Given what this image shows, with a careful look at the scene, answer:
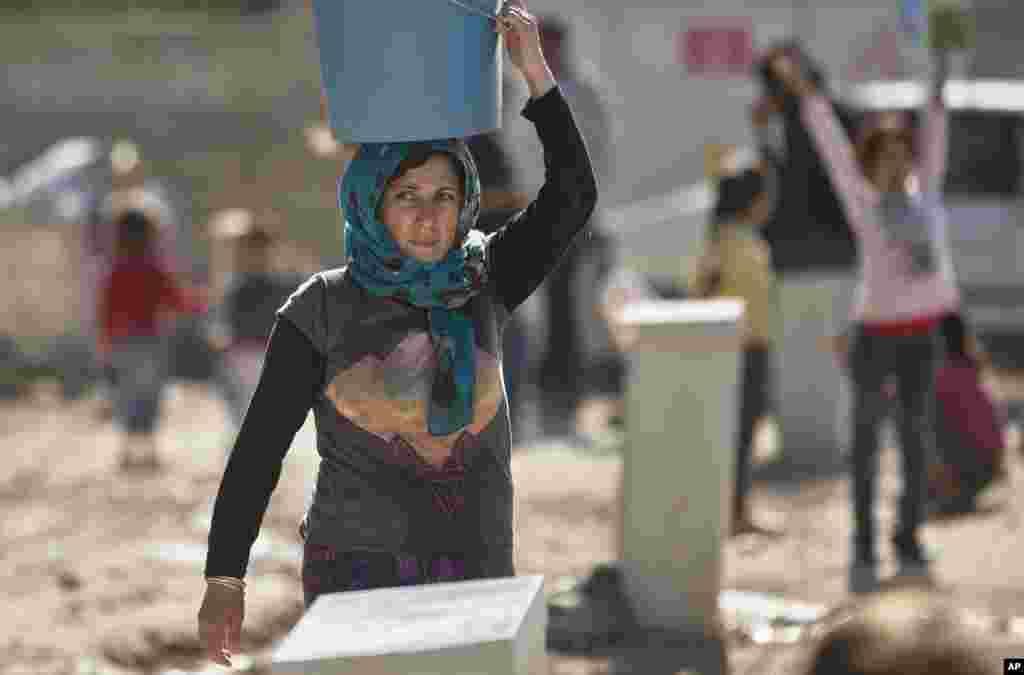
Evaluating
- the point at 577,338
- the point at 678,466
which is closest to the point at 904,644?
the point at 678,466

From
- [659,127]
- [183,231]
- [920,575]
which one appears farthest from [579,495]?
[183,231]

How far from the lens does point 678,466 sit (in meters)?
6.91

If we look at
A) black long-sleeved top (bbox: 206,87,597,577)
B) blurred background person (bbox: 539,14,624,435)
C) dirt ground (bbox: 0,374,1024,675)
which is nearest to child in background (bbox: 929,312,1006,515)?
dirt ground (bbox: 0,374,1024,675)

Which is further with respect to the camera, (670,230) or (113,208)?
(670,230)

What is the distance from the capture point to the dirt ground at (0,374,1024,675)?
6957mm

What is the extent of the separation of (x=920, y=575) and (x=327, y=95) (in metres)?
4.46

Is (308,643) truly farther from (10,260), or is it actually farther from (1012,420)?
(10,260)

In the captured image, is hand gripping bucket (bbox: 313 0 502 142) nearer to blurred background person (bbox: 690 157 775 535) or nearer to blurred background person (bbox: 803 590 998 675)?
blurred background person (bbox: 803 590 998 675)

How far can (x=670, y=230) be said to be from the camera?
15102 mm

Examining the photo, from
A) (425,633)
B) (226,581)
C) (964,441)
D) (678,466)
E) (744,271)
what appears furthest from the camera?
(964,441)

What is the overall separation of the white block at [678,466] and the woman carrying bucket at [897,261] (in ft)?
3.17

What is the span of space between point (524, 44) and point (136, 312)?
27.6 ft

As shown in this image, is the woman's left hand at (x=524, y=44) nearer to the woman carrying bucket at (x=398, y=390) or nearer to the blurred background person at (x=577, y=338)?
the woman carrying bucket at (x=398, y=390)

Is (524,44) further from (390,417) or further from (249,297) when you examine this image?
(249,297)
